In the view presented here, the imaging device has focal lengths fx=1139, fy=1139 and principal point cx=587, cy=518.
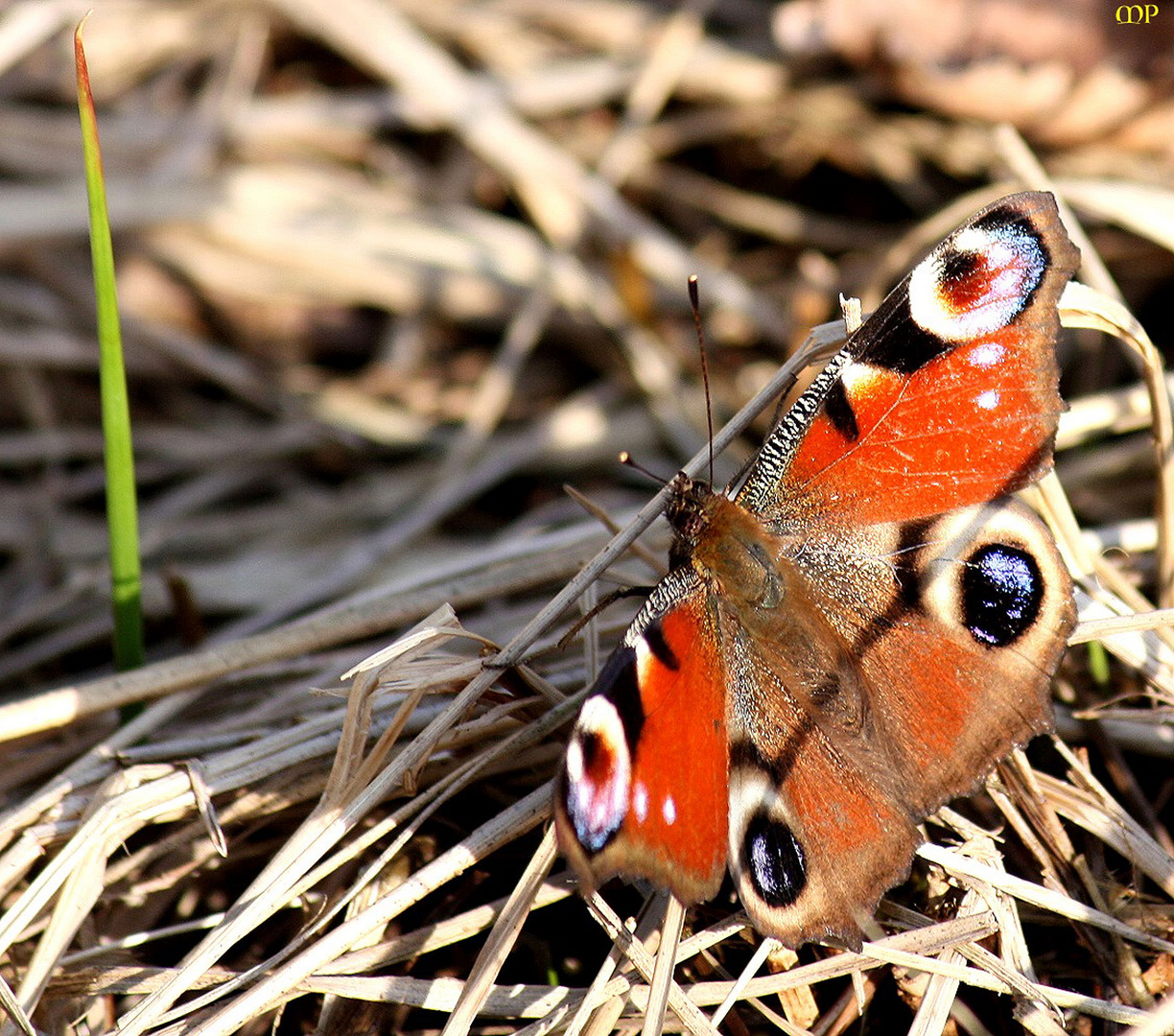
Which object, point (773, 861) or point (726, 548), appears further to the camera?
point (726, 548)

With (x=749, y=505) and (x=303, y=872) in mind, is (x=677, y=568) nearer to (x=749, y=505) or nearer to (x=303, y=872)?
(x=749, y=505)

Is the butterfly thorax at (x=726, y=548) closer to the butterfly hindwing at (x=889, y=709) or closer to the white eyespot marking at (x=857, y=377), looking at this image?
the butterfly hindwing at (x=889, y=709)

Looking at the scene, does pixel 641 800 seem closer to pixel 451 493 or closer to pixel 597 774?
pixel 597 774

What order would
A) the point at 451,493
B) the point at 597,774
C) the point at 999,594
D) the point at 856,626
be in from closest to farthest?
the point at 597,774 → the point at 999,594 → the point at 856,626 → the point at 451,493

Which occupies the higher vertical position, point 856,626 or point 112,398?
point 112,398

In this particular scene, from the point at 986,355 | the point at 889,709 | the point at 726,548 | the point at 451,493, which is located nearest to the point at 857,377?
the point at 986,355

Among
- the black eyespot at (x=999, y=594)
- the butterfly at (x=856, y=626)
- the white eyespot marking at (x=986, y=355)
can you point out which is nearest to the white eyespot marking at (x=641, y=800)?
the butterfly at (x=856, y=626)

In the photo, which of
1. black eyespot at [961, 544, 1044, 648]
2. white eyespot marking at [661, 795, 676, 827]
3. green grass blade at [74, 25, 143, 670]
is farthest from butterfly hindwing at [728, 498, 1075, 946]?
green grass blade at [74, 25, 143, 670]

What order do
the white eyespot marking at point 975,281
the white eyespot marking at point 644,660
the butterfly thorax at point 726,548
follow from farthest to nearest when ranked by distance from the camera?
the butterfly thorax at point 726,548 → the white eyespot marking at point 975,281 → the white eyespot marking at point 644,660

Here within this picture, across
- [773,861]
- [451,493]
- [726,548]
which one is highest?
[451,493]
